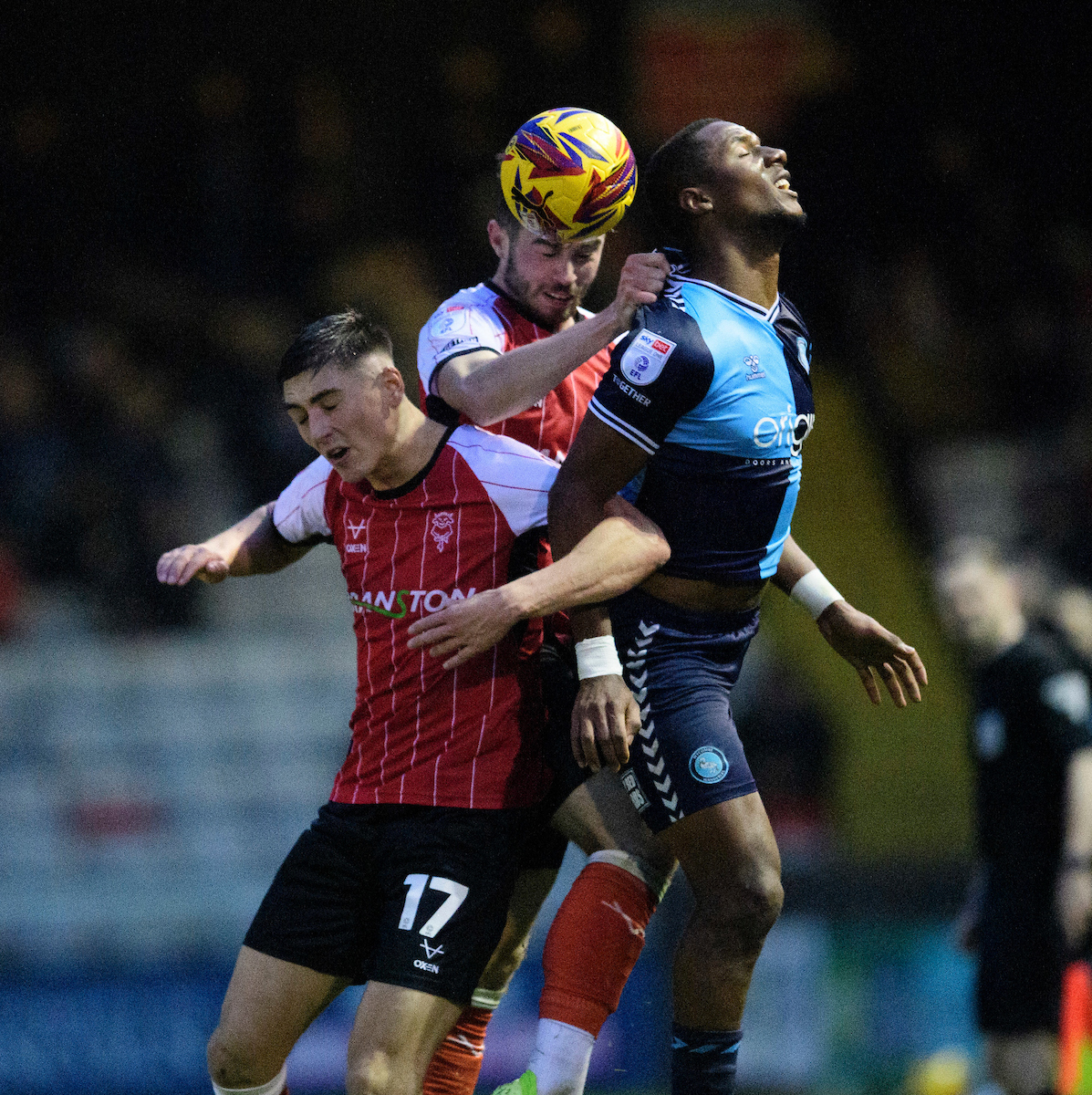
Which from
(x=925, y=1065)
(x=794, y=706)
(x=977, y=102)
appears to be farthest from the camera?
(x=977, y=102)

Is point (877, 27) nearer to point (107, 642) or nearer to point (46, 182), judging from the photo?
point (46, 182)

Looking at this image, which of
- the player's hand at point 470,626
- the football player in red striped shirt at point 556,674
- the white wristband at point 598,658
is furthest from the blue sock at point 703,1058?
the player's hand at point 470,626

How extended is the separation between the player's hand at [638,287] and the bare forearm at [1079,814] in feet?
12.6

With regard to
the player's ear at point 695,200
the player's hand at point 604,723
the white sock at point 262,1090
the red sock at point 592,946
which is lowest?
the white sock at point 262,1090

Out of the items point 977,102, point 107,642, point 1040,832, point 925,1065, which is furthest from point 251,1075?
point 977,102

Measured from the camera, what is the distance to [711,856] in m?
3.76

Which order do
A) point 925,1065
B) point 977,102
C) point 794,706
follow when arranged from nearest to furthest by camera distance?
point 925,1065
point 794,706
point 977,102

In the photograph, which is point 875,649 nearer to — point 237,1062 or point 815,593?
point 815,593

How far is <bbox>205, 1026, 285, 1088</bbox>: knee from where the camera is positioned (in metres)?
4.05

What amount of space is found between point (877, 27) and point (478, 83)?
10.9 ft

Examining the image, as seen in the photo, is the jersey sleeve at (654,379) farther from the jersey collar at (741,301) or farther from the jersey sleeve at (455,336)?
the jersey sleeve at (455,336)

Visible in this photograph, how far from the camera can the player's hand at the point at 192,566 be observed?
437cm

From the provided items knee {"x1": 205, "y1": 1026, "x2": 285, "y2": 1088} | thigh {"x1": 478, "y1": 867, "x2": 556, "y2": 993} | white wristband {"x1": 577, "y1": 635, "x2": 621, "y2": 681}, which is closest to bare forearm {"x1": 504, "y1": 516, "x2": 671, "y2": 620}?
white wristband {"x1": 577, "y1": 635, "x2": 621, "y2": 681}

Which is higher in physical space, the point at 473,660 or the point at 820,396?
the point at 820,396
